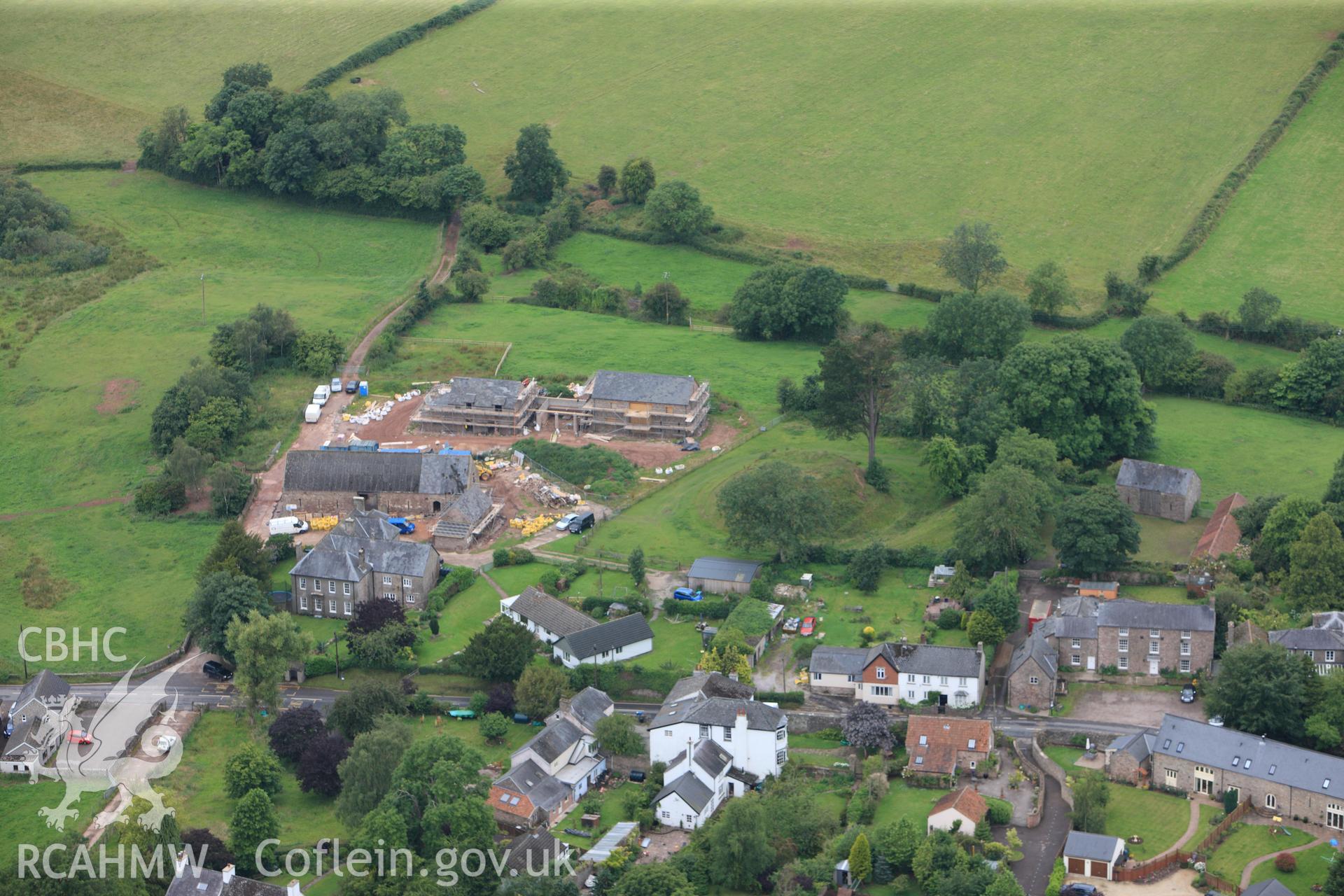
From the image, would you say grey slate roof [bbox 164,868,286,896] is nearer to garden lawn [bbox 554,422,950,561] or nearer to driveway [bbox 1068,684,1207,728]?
garden lawn [bbox 554,422,950,561]

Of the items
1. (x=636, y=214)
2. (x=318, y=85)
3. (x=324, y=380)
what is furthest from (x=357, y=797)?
(x=318, y=85)

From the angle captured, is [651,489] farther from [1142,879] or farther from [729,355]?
[1142,879]

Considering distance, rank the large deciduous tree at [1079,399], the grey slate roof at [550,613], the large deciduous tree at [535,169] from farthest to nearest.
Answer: the large deciduous tree at [535,169] < the large deciduous tree at [1079,399] < the grey slate roof at [550,613]

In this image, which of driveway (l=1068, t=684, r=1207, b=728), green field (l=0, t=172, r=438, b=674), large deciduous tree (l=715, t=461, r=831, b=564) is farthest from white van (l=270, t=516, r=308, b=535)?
driveway (l=1068, t=684, r=1207, b=728)

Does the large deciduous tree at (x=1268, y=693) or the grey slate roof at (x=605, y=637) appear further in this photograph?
the grey slate roof at (x=605, y=637)

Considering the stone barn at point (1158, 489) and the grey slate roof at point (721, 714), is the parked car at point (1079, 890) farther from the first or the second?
the stone barn at point (1158, 489)

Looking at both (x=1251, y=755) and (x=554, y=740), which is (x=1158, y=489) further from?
(x=554, y=740)

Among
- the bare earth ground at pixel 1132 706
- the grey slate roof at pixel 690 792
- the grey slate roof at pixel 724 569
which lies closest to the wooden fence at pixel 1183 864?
the bare earth ground at pixel 1132 706
